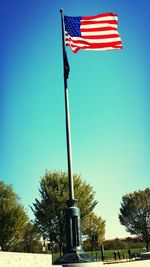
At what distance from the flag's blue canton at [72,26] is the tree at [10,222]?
35.6 meters

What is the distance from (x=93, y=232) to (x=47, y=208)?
13.7 metres

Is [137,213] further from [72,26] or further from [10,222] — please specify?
[72,26]

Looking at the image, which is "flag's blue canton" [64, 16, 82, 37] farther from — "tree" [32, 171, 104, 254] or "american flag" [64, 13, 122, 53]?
"tree" [32, 171, 104, 254]

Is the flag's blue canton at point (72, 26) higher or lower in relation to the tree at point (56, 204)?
higher

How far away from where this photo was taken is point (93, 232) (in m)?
55.8

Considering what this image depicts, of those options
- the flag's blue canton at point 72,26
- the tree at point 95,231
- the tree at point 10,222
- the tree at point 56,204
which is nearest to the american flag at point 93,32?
the flag's blue canton at point 72,26

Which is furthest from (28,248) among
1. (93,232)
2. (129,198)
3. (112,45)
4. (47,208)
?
(112,45)

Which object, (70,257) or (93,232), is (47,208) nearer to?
(93,232)

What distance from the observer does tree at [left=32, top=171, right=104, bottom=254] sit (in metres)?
44.5

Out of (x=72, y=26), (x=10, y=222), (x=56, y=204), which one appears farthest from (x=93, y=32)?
(x=10, y=222)

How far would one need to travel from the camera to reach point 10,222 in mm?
48625

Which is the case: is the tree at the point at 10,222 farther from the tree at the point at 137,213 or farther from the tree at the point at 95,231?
the tree at the point at 137,213

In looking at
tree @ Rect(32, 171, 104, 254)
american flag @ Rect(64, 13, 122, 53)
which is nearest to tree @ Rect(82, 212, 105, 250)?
tree @ Rect(32, 171, 104, 254)

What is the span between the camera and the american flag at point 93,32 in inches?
679
